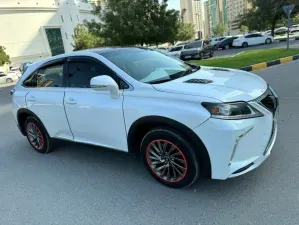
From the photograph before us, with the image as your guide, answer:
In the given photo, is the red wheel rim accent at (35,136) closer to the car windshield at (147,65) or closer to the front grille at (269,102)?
the car windshield at (147,65)

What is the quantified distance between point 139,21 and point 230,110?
15.2m

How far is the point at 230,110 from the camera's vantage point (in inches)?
100.0

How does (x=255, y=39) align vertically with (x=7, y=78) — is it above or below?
above

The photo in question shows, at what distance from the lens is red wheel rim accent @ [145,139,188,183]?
2883 millimetres

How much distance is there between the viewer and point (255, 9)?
38.9 metres

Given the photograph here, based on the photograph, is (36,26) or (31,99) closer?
(31,99)

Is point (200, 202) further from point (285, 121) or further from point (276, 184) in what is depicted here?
point (285, 121)

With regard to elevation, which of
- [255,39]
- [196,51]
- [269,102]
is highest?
[269,102]

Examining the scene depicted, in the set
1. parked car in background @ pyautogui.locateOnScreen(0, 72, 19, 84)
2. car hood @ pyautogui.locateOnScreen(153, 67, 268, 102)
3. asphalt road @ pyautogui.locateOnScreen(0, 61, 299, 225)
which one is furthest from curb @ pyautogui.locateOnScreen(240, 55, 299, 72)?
parked car in background @ pyautogui.locateOnScreen(0, 72, 19, 84)

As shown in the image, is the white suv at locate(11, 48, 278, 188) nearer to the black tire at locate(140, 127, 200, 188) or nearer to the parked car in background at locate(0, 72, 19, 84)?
the black tire at locate(140, 127, 200, 188)

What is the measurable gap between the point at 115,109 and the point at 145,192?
105 cm

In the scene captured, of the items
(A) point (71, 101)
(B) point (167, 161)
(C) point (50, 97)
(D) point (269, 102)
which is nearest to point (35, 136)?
(C) point (50, 97)

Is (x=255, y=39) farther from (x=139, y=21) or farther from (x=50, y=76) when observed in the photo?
(x=50, y=76)

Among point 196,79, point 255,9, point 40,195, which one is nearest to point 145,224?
point 40,195
